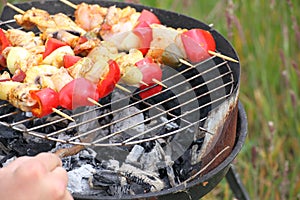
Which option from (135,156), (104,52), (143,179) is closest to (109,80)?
(104,52)

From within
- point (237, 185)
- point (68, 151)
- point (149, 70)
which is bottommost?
point (237, 185)

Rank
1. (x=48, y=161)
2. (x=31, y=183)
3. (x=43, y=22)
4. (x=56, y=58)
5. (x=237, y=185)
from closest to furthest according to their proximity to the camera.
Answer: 1. (x=31, y=183)
2. (x=48, y=161)
3. (x=56, y=58)
4. (x=43, y=22)
5. (x=237, y=185)

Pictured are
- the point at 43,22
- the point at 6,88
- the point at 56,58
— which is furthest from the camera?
the point at 43,22

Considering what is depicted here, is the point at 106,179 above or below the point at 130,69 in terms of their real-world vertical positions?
below

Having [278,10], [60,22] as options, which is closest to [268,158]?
[278,10]

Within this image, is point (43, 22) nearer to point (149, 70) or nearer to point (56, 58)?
point (56, 58)
